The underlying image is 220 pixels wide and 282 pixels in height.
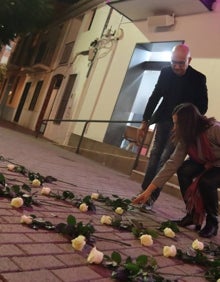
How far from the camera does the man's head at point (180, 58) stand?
4.43 meters

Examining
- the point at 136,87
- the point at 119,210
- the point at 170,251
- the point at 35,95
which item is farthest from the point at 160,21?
the point at 35,95

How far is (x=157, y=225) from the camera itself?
146 inches

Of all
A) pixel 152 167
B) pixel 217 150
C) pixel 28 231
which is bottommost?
pixel 28 231

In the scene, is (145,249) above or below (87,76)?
below

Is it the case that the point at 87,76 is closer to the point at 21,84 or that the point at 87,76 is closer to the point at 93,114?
the point at 93,114

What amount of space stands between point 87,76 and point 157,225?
12.6 meters

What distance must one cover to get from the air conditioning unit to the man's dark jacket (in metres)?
7.20

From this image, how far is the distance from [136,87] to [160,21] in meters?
2.42

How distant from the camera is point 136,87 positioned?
1367cm

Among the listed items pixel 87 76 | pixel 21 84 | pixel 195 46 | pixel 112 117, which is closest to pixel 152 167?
pixel 195 46

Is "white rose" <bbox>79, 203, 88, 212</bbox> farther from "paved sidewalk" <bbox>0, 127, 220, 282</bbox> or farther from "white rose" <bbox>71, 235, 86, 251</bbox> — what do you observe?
"white rose" <bbox>71, 235, 86, 251</bbox>

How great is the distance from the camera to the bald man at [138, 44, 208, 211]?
460 cm

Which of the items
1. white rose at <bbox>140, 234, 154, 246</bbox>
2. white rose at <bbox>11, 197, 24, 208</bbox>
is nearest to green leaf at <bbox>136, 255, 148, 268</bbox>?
white rose at <bbox>140, 234, 154, 246</bbox>

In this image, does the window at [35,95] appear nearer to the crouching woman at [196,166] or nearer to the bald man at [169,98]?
the bald man at [169,98]
